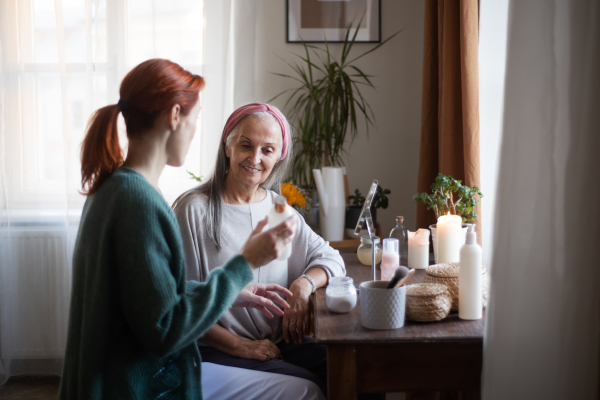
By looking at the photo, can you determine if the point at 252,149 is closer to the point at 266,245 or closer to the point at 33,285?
the point at 266,245

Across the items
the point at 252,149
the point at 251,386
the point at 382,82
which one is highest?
the point at 382,82

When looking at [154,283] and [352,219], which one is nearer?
[154,283]

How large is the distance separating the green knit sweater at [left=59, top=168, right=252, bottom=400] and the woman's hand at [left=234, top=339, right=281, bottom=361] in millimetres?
487

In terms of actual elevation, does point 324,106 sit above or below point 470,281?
above

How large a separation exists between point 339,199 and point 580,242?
Result: 158 centimetres

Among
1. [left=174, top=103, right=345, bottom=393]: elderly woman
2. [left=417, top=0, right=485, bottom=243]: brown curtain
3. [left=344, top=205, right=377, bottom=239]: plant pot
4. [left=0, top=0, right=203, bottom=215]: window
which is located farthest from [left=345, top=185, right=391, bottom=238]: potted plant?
[left=0, top=0, right=203, bottom=215]: window

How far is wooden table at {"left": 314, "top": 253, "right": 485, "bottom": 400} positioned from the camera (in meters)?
1.12

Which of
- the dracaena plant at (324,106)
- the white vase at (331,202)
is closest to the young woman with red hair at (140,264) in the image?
the white vase at (331,202)

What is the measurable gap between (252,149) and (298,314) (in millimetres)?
543

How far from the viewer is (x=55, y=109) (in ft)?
9.08

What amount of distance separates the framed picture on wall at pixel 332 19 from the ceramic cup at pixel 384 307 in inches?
78.5

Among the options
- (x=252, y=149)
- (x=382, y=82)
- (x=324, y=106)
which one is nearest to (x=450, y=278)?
(x=252, y=149)

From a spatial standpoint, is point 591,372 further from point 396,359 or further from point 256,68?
point 256,68

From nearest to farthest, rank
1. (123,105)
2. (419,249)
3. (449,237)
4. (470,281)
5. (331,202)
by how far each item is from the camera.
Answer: (123,105) < (470,281) < (449,237) < (419,249) < (331,202)
